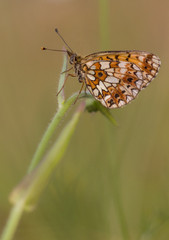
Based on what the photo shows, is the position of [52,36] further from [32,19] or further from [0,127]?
[0,127]

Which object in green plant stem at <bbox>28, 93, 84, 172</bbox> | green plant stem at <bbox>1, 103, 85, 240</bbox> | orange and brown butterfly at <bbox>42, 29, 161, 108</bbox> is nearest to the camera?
green plant stem at <bbox>1, 103, 85, 240</bbox>

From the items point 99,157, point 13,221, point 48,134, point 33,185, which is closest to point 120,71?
point 99,157

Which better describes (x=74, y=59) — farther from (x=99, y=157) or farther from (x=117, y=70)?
(x=99, y=157)

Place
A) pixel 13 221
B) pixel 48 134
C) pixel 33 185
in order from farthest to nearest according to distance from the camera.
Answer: pixel 48 134
pixel 33 185
pixel 13 221

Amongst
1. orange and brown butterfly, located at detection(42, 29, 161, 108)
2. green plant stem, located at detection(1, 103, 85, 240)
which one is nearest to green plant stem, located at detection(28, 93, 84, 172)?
green plant stem, located at detection(1, 103, 85, 240)

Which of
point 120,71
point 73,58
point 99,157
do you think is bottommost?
point 99,157

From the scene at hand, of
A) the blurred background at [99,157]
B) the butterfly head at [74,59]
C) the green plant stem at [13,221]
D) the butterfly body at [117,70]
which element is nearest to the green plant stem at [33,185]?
the green plant stem at [13,221]

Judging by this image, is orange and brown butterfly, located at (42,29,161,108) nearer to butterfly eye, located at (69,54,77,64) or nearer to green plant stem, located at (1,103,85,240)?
butterfly eye, located at (69,54,77,64)

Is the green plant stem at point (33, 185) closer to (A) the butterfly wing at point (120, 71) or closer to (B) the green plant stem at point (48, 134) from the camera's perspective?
(B) the green plant stem at point (48, 134)
